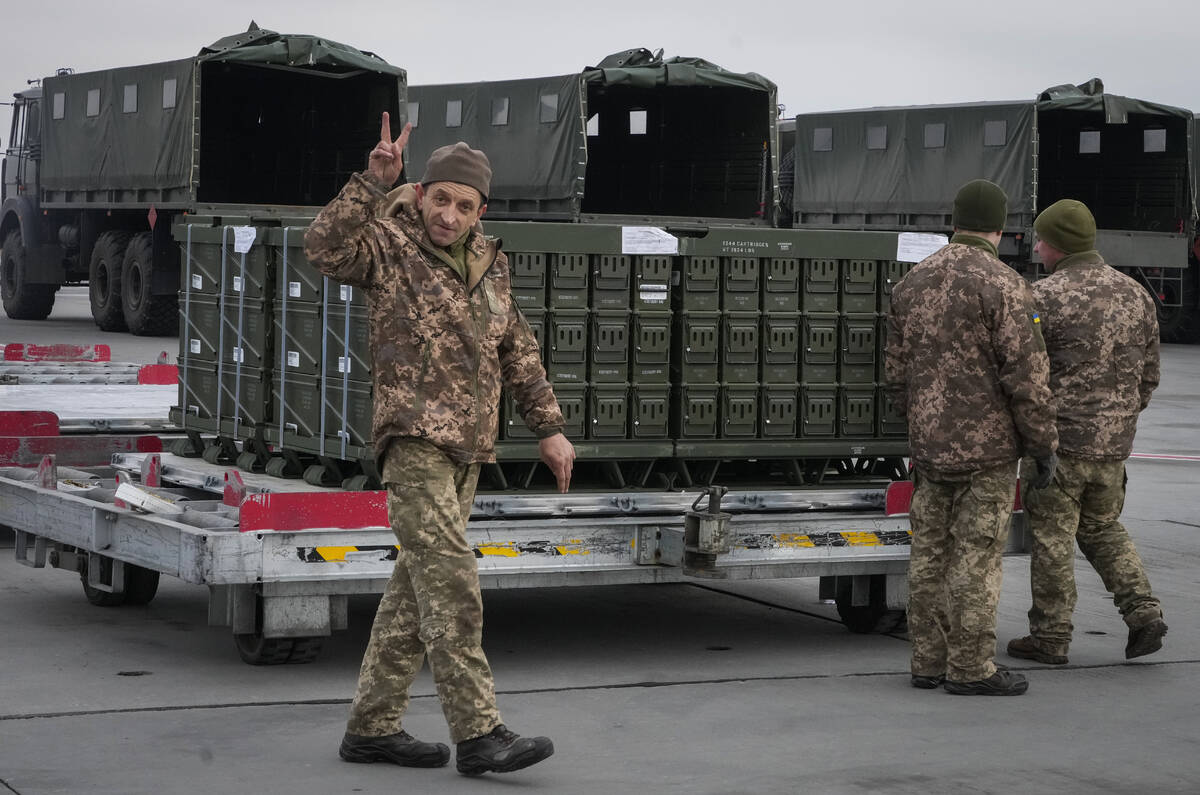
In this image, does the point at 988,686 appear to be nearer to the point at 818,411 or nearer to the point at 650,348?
the point at 818,411

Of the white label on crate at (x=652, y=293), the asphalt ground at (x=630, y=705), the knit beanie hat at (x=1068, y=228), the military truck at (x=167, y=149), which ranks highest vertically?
the military truck at (x=167, y=149)

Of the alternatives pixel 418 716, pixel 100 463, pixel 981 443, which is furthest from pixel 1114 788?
pixel 100 463

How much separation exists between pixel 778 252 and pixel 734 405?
657 mm

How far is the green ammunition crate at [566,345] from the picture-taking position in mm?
7738

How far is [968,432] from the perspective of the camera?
7219 mm

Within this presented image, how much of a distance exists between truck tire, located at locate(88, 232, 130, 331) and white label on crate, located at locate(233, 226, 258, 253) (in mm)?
19510

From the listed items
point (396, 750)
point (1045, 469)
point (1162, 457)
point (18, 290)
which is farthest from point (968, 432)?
point (18, 290)

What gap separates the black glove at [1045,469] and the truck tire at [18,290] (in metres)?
25.7

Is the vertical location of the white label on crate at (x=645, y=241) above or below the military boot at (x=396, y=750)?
above

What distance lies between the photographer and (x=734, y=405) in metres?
8.12

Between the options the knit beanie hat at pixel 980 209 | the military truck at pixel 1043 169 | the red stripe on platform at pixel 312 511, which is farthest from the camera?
A: the military truck at pixel 1043 169

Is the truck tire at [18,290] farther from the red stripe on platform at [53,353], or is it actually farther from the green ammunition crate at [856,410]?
the green ammunition crate at [856,410]

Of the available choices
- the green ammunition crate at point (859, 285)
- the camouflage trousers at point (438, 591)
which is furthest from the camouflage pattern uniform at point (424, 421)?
the green ammunition crate at point (859, 285)

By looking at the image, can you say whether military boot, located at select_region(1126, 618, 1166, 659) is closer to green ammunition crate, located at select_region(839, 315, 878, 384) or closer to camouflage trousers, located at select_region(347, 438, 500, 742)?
green ammunition crate, located at select_region(839, 315, 878, 384)
